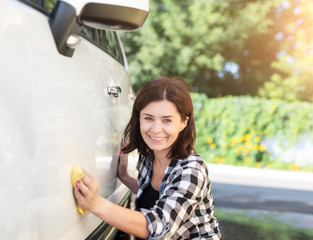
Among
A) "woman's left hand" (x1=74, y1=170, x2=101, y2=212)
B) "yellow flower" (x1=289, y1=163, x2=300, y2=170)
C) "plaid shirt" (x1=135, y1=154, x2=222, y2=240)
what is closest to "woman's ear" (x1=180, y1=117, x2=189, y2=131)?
"plaid shirt" (x1=135, y1=154, x2=222, y2=240)

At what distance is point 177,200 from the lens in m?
1.71

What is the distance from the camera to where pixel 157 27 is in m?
13.1

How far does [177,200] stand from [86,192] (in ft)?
1.37

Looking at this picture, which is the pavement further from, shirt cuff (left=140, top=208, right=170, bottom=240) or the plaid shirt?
shirt cuff (left=140, top=208, right=170, bottom=240)

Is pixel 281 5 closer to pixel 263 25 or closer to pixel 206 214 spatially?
pixel 263 25

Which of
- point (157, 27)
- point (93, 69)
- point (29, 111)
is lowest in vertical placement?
point (29, 111)

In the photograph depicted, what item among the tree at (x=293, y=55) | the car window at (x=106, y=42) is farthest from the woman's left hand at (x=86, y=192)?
the tree at (x=293, y=55)

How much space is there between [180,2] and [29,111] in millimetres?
12336

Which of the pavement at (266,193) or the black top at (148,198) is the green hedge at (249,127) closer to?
the pavement at (266,193)

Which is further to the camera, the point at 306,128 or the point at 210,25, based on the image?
the point at 210,25

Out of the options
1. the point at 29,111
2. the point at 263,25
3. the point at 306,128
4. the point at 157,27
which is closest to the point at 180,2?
the point at 157,27

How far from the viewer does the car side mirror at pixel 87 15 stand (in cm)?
131

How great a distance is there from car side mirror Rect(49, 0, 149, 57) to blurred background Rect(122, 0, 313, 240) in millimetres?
3513

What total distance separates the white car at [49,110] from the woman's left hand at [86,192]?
3cm
